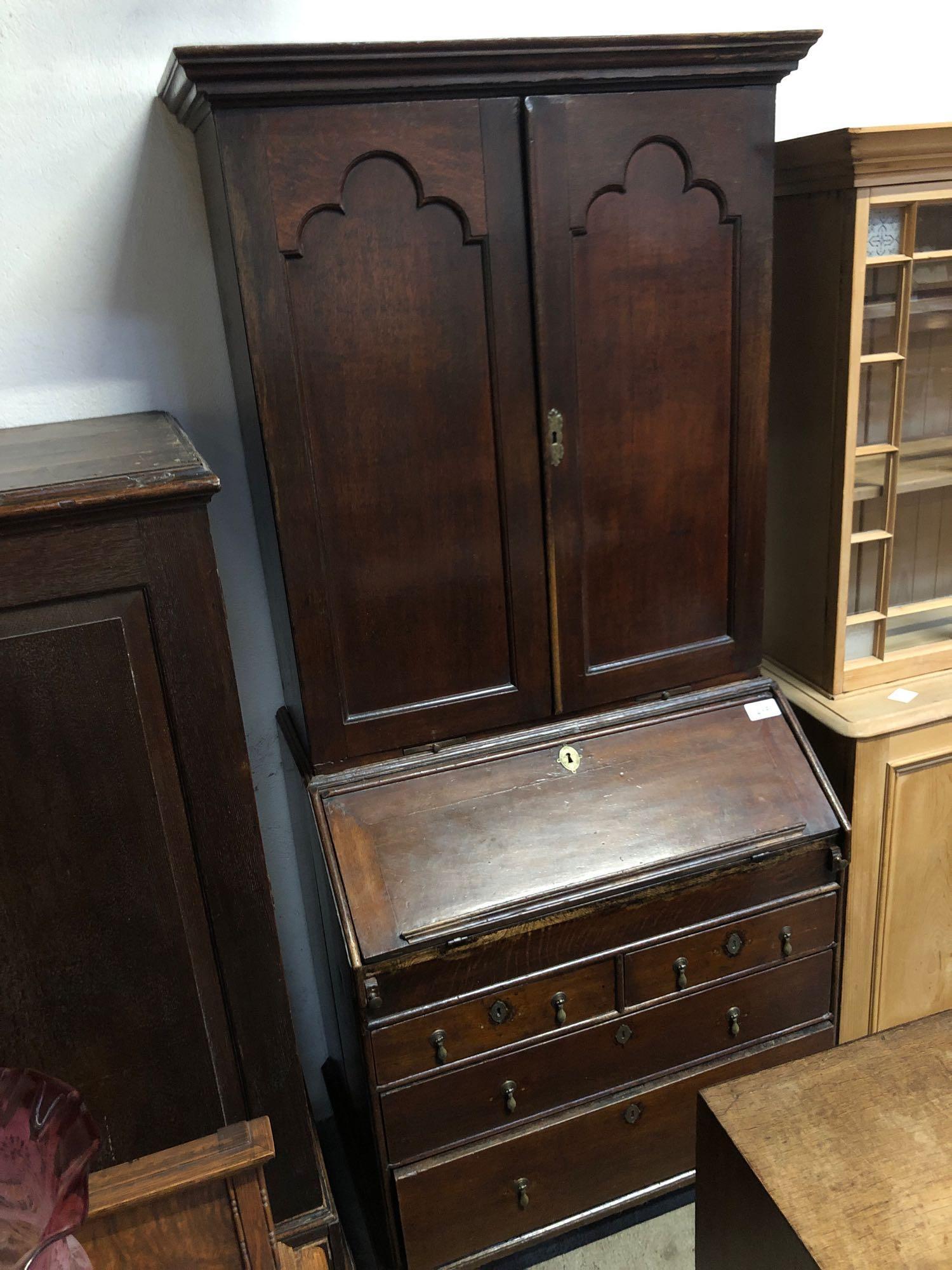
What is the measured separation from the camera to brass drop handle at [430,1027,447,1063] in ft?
5.53

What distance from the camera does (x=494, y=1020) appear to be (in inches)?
67.9

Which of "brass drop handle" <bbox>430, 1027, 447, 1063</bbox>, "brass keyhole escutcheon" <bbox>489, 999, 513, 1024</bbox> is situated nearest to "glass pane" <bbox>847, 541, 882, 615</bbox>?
"brass keyhole escutcheon" <bbox>489, 999, 513, 1024</bbox>

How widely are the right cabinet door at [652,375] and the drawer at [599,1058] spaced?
61 centimetres

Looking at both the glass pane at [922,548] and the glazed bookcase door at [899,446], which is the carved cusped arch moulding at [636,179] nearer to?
the glazed bookcase door at [899,446]

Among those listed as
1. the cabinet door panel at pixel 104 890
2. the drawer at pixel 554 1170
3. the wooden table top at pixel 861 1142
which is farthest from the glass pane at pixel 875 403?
the cabinet door panel at pixel 104 890

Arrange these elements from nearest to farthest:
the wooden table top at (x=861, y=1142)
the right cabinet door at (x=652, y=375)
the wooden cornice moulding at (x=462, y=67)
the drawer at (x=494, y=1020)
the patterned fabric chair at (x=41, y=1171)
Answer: the patterned fabric chair at (x=41, y=1171), the wooden table top at (x=861, y=1142), the wooden cornice moulding at (x=462, y=67), the right cabinet door at (x=652, y=375), the drawer at (x=494, y=1020)

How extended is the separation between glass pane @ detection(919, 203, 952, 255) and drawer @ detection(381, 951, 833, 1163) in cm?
141

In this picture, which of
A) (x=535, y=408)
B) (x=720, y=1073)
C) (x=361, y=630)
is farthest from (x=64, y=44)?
(x=720, y=1073)

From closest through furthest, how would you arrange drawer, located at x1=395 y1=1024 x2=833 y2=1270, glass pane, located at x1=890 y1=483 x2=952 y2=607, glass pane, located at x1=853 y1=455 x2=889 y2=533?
drawer, located at x1=395 y1=1024 x2=833 y2=1270 → glass pane, located at x1=853 y1=455 x2=889 y2=533 → glass pane, located at x1=890 y1=483 x2=952 y2=607

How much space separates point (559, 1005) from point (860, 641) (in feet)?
3.27

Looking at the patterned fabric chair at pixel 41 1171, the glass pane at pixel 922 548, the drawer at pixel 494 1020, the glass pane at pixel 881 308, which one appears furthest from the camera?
the glass pane at pixel 922 548

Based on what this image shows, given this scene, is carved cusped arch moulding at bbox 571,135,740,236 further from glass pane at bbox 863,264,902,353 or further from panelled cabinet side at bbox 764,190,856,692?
glass pane at bbox 863,264,902,353

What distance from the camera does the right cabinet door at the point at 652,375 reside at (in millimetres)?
1567

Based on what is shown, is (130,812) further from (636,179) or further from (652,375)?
(636,179)
